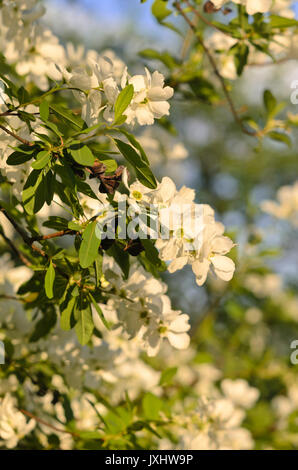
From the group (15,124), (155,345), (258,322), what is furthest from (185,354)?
(15,124)

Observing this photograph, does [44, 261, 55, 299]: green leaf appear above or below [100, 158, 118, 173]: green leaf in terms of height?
below

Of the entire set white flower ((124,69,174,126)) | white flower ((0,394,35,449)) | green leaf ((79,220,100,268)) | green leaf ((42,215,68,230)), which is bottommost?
white flower ((0,394,35,449))

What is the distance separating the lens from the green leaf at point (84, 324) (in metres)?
0.99

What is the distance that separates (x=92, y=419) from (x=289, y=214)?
5.40 feet

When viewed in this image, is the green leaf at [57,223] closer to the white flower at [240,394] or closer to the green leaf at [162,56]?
the green leaf at [162,56]

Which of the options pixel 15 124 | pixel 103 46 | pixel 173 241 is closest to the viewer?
pixel 173 241

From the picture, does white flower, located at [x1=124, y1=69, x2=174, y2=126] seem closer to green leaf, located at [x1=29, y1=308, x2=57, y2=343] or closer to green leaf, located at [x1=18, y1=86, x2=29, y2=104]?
green leaf, located at [x1=18, y1=86, x2=29, y2=104]

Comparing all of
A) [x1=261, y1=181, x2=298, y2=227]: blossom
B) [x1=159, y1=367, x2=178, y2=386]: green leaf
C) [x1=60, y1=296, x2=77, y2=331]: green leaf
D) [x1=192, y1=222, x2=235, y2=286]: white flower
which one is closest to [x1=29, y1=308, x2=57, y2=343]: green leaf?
[x1=60, y1=296, x2=77, y2=331]: green leaf

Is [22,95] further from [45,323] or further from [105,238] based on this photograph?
[45,323]

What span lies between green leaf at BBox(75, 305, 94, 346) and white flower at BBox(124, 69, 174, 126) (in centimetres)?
40

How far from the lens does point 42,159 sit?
0.86m

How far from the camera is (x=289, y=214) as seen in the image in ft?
9.04

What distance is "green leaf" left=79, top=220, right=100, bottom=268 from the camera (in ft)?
2.76
